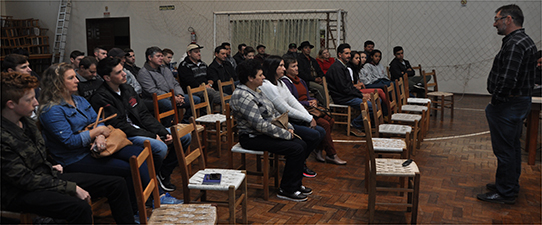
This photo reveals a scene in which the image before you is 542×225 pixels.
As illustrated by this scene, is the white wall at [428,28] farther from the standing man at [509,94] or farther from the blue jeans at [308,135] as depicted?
the standing man at [509,94]

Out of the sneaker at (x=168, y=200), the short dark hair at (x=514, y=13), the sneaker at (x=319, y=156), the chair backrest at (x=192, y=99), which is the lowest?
the sneaker at (x=168, y=200)

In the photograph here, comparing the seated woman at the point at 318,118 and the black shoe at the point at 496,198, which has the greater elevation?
the seated woman at the point at 318,118

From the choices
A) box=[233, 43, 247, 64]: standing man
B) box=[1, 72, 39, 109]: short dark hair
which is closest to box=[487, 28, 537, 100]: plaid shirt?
box=[1, 72, 39, 109]: short dark hair

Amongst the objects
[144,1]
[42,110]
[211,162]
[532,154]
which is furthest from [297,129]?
[144,1]

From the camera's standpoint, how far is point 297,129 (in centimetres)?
361

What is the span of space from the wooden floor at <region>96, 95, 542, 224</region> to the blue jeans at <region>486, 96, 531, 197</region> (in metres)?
0.19

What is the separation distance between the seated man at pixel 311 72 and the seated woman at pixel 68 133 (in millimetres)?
4295

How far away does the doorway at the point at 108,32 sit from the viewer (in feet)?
40.3

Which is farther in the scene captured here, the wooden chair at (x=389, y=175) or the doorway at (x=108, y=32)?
the doorway at (x=108, y=32)

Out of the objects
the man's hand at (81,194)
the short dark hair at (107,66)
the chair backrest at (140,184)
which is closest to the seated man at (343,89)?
the short dark hair at (107,66)

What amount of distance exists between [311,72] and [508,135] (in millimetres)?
4988

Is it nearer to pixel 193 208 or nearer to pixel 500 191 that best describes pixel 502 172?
pixel 500 191

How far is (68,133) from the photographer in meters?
2.58

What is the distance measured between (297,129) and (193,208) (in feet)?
5.17
